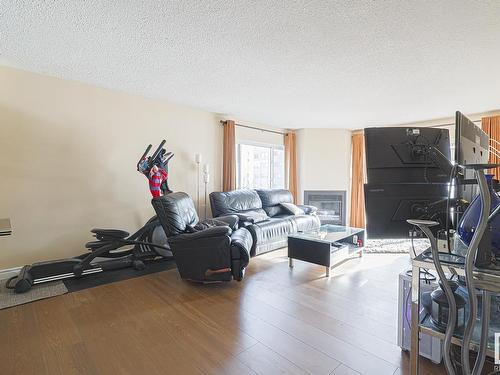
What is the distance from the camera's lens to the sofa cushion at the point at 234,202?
4117 millimetres

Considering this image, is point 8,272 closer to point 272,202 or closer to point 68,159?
point 68,159

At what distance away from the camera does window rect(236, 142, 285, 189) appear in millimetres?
5156

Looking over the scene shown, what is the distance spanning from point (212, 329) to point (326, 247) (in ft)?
5.36

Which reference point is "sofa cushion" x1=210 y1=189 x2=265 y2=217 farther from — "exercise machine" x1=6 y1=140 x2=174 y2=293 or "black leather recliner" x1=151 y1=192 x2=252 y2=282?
"black leather recliner" x1=151 y1=192 x2=252 y2=282

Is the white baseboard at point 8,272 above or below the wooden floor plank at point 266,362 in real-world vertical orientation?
above

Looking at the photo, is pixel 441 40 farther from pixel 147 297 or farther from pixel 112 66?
pixel 147 297

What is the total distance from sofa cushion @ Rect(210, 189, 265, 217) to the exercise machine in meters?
0.91

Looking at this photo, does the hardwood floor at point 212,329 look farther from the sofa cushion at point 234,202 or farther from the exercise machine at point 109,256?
→ the sofa cushion at point 234,202

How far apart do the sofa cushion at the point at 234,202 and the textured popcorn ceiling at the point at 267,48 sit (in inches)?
62.2


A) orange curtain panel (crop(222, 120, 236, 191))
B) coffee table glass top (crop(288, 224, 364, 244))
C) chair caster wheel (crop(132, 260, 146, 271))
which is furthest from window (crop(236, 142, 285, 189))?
chair caster wheel (crop(132, 260, 146, 271))

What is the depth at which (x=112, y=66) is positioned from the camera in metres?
2.69

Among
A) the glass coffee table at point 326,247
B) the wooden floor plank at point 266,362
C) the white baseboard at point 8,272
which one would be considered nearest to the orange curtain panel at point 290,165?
the glass coffee table at point 326,247

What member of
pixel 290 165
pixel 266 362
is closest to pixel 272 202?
pixel 290 165

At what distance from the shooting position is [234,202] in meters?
4.27
